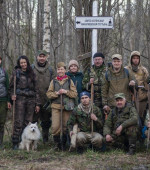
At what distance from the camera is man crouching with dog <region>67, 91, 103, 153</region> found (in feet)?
22.7

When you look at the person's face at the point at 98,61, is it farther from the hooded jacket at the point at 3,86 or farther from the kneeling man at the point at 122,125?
the hooded jacket at the point at 3,86

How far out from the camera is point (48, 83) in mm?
7832

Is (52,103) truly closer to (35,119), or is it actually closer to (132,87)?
(35,119)

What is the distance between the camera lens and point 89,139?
6992 millimetres

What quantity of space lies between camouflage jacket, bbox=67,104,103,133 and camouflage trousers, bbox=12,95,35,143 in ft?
3.53

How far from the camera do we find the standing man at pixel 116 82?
7.09m

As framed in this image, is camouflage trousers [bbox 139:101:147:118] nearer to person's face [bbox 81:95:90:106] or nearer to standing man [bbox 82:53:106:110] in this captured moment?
standing man [bbox 82:53:106:110]

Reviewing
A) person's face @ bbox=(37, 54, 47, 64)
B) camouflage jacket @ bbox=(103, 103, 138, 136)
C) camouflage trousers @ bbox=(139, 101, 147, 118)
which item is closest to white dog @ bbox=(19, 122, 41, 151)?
person's face @ bbox=(37, 54, 47, 64)

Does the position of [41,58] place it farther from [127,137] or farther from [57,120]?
[127,137]

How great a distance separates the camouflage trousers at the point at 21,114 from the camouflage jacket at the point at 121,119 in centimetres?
185

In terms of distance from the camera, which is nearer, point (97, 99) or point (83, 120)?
point (83, 120)

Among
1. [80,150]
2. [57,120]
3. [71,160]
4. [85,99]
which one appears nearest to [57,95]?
[57,120]

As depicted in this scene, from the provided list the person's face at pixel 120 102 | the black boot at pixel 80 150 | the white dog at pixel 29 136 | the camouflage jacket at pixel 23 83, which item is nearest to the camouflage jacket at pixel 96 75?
the person's face at pixel 120 102

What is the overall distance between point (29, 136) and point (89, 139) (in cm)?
144
